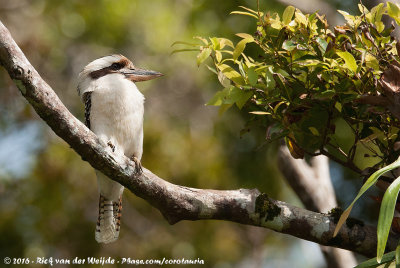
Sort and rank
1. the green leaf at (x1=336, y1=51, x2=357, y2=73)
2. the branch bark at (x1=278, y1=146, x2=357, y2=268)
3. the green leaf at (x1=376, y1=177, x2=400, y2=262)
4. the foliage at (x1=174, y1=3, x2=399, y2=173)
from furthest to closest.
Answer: the branch bark at (x1=278, y1=146, x2=357, y2=268) → the foliage at (x1=174, y1=3, x2=399, y2=173) → the green leaf at (x1=336, y1=51, x2=357, y2=73) → the green leaf at (x1=376, y1=177, x2=400, y2=262)

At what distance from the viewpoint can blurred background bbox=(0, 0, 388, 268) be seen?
496 centimetres

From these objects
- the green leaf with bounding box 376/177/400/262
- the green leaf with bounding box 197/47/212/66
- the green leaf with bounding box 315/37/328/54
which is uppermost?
the green leaf with bounding box 315/37/328/54

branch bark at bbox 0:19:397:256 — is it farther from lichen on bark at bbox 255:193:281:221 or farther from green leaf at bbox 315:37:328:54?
green leaf at bbox 315:37:328:54

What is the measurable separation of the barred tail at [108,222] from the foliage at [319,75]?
1.59m

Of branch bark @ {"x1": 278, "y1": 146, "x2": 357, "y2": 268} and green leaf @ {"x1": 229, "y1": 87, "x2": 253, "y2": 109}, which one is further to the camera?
branch bark @ {"x1": 278, "y1": 146, "x2": 357, "y2": 268}

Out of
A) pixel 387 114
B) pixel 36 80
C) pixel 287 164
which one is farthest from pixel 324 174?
pixel 36 80

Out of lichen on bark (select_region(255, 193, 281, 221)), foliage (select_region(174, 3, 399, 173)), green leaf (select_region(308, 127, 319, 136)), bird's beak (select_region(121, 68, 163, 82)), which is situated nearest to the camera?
foliage (select_region(174, 3, 399, 173))

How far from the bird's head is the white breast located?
0.13 metres

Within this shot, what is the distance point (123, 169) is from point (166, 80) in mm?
4180

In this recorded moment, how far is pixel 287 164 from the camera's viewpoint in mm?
3711

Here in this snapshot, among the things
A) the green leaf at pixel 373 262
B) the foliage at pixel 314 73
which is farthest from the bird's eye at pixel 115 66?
the green leaf at pixel 373 262

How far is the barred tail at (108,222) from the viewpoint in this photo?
3721 mm

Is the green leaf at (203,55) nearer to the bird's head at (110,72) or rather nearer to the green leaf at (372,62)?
the green leaf at (372,62)

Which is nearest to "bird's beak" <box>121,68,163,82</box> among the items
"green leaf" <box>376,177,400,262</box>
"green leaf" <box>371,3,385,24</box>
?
"green leaf" <box>371,3,385,24</box>
